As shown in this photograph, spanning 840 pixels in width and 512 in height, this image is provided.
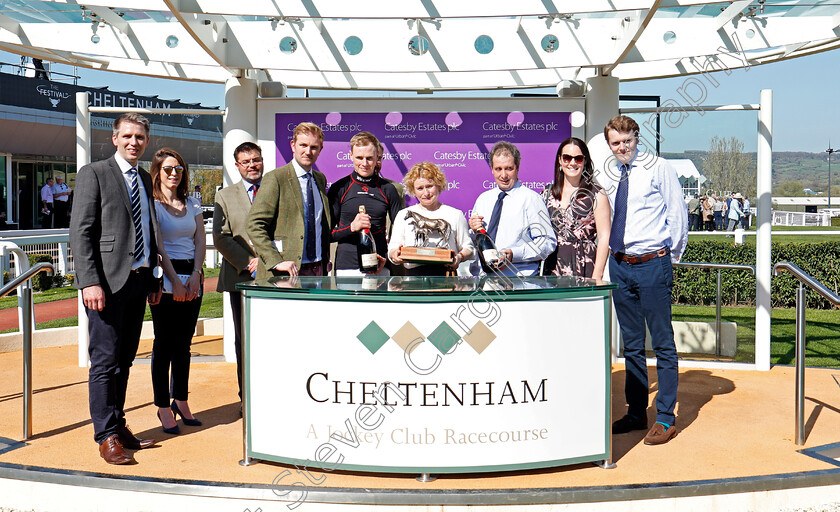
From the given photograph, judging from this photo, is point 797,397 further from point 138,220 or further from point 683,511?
point 138,220

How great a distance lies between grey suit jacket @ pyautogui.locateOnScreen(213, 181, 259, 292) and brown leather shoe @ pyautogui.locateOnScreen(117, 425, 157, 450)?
119 centimetres

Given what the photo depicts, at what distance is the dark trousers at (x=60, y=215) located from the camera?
26.7 metres

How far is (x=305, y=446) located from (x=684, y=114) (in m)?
4.88

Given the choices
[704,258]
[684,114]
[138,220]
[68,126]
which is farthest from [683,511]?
[68,126]

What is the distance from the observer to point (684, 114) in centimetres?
697

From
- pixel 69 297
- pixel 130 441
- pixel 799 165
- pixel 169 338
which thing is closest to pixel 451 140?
pixel 169 338

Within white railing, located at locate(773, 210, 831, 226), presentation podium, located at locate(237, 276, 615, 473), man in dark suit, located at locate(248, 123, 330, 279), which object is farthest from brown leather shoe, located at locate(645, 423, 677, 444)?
white railing, located at locate(773, 210, 831, 226)

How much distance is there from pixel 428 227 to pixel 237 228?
1466 mm

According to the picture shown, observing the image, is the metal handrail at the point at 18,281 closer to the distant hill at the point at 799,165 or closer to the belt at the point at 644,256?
the belt at the point at 644,256

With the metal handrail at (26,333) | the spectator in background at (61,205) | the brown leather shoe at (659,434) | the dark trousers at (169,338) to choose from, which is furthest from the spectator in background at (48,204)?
the brown leather shoe at (659,434)

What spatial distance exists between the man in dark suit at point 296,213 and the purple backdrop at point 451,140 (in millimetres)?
2024

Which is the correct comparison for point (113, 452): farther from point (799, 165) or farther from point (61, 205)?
point (799, 165)

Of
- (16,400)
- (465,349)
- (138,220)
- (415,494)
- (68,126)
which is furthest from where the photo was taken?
(68,126)

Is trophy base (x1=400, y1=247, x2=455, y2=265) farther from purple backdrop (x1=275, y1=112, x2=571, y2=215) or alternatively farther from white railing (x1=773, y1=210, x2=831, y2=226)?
white railing (x1=773, y1=210, x2=831, y2=226)
